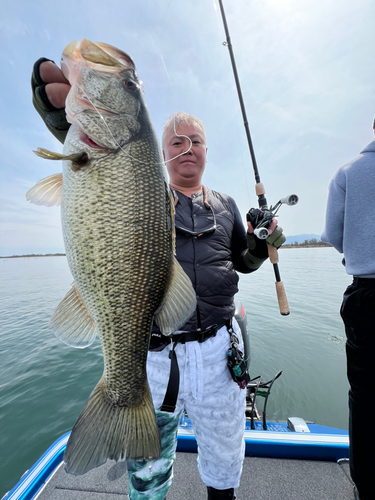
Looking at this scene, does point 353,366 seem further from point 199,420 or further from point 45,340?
point 45,340

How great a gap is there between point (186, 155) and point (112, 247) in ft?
3.91

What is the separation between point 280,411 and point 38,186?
586 cm

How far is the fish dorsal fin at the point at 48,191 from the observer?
1233mm

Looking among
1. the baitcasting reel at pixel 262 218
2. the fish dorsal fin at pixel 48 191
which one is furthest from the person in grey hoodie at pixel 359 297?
the fish dorsal fin at pixel 48 191

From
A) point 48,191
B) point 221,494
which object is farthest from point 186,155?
point 221,494

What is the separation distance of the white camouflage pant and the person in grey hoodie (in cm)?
85

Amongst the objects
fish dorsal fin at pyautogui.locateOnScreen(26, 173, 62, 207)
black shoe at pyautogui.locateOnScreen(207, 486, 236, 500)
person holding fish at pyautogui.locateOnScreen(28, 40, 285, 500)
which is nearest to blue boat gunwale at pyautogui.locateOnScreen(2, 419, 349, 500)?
black shoe at pyautogui.locateOnScreen(207, 486, 236, 500)

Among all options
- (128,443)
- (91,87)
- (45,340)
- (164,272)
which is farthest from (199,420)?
(45,340)

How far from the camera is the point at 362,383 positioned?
5.52ft

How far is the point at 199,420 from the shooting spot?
1.65 m

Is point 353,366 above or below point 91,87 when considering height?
below

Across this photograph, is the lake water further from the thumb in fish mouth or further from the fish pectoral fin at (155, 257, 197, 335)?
the thumb in fish mouth

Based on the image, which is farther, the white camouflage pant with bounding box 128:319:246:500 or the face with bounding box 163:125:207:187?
the face with bounding box 163:125:207:187

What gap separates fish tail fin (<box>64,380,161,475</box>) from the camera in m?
1.05
